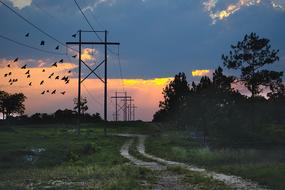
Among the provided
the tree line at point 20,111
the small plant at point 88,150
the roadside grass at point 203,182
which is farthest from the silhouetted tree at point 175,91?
the roadside grass at point 203,182

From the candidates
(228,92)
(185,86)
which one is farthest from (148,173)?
(185,86)

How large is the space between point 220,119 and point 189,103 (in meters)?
15.6

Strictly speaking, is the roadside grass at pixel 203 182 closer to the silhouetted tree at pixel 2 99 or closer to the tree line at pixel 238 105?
the tree line at pixel 238 105

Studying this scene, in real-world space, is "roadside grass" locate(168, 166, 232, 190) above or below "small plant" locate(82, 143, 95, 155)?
below

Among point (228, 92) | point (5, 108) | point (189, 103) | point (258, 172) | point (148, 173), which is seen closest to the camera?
point (258, 172)

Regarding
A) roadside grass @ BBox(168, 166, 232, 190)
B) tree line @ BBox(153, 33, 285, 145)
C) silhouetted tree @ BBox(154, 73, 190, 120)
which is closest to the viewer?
roadside grass @ BBox(168, 166, 232, 190)

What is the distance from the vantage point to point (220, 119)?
→ 271ft

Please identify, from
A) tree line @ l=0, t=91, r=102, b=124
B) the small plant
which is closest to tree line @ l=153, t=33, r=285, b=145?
the small plant

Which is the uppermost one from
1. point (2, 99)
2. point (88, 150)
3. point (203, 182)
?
point (2, 99)

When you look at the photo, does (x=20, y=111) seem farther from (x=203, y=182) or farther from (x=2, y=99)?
(x=203, y=182)

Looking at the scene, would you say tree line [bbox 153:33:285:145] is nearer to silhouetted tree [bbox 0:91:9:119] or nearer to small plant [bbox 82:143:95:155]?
small plant [bbox 82:143:95:155]

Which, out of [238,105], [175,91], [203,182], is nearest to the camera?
[203,182]

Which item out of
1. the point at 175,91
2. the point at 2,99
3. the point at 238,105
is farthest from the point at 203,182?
the point at 2,99

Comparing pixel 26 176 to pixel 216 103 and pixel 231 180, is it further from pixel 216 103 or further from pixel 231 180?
pixel 216 103
